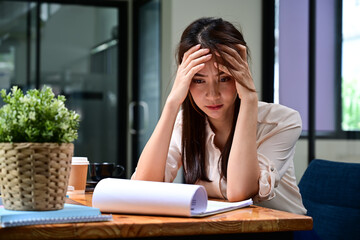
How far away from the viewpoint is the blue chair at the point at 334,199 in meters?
2.00

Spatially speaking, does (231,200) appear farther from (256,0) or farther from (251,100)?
(256,0)

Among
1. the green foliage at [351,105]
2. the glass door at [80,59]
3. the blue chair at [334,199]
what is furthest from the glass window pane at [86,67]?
the blue chair at [334,199]

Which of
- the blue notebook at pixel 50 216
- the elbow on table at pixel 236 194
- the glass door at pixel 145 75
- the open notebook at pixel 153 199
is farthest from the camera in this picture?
the glass door at pixel 145 75

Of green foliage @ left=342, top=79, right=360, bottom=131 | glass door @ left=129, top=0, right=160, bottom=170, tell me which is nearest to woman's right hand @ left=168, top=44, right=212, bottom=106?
green foliage @ left=342, top=79, right=360, bottom=131

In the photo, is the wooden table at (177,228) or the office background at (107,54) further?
the office background at (107,54)

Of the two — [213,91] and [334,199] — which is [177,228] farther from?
[334,199]

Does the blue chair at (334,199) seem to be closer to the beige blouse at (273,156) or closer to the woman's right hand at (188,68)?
the beige blouse at (273,156)

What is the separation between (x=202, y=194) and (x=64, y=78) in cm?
490

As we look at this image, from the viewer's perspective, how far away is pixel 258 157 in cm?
176

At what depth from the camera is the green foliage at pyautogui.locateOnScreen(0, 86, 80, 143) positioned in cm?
109

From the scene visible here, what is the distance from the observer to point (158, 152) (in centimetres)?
177

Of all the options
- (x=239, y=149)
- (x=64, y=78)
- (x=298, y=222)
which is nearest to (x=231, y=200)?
(x=239, y=149)

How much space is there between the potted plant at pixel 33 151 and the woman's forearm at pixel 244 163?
602 millimetres

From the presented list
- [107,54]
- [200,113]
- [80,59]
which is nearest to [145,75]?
[107,54]
